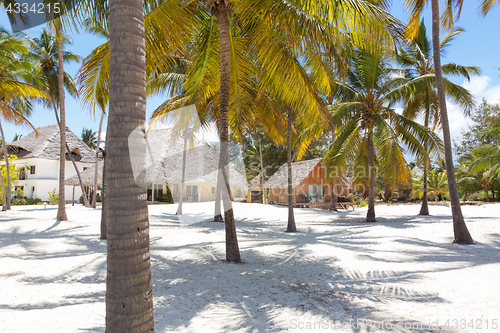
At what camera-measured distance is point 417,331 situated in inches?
130

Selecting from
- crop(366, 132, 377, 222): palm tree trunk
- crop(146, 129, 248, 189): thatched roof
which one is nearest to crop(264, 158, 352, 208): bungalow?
crop(146, 129, 248, 189): thatched roof

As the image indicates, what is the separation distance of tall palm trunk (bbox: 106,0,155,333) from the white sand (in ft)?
5.11

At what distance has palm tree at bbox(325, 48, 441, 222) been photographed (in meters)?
12.6

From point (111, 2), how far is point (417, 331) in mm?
4552

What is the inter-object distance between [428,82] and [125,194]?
13738 millimetres

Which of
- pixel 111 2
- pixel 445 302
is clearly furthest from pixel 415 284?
pixel 111 2

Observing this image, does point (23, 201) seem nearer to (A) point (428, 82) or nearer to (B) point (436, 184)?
(A) point (428, 82)

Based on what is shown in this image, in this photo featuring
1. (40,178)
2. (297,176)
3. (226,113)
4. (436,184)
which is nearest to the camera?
(226,113)

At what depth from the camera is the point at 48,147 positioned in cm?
3031

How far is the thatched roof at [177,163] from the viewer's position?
86.3 feet

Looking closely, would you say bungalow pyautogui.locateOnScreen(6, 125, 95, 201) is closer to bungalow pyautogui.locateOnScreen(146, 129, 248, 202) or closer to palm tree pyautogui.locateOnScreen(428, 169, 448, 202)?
bungalow pyautogui.locateOnScreen(146, 129, 248, 202)

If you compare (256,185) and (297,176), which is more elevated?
(297,176)

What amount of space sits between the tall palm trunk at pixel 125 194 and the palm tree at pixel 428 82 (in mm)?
13157

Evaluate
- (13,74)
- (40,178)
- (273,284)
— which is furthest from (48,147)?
(273,284)
